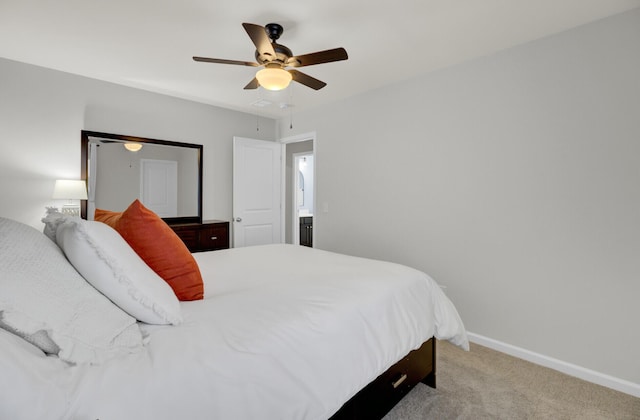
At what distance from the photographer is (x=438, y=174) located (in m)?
2.93

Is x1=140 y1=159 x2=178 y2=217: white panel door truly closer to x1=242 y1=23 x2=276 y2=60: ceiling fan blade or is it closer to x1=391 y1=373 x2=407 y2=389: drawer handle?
x1=242 y1=23 x2=276 y2=60: ceiling fan blade

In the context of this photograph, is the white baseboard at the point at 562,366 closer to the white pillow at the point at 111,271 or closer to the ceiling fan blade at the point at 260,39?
the white pillow at the point at 111,271

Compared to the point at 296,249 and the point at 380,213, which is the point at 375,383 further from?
the point at 380,213

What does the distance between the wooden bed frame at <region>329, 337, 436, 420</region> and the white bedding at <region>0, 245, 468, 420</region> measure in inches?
5.3

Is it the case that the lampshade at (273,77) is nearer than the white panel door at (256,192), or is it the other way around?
the lampshade at (273,77)

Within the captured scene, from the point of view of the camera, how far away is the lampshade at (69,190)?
282 cm

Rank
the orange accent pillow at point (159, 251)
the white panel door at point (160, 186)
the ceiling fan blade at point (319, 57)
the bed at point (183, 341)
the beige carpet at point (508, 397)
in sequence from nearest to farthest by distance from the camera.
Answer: the bed at point (183, 341) → the orange accent pillow at point (159, 251) → the beige carpet at point (508, 397) → the ceiling fan blade at point (319, 57) → the white panel door at point (160, 186)

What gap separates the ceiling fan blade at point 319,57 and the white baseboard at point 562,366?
2.51 metres

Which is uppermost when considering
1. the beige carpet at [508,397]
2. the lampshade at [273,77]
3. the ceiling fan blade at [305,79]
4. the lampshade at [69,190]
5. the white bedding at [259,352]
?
the ceiling fan blade at [305,79]

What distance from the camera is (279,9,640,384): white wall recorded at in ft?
6.67

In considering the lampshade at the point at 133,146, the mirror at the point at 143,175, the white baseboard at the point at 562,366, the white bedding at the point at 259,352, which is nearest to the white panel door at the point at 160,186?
the mirror at the point at 143,175

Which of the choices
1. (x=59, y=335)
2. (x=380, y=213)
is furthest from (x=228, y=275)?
(x=380, y=213)

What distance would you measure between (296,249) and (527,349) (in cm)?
199

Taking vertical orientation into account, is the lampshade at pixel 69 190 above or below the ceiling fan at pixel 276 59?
below
